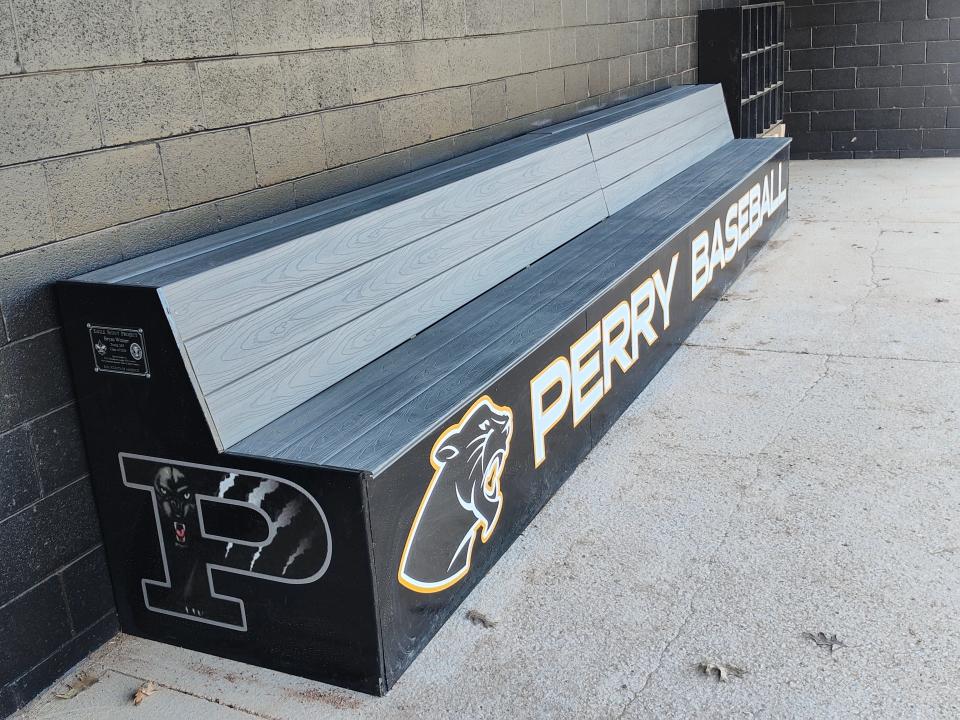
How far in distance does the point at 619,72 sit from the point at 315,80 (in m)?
2.91

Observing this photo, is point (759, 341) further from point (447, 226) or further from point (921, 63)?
point (921, 63)

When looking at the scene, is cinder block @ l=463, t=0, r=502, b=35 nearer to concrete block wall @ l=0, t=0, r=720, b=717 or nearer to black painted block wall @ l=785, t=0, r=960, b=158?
concrete block wall @ l=0, t=0, r=720, b=717

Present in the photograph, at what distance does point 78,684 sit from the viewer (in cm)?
212

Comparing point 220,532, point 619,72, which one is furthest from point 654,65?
point 220,532

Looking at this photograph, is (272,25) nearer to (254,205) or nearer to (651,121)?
(254,205)

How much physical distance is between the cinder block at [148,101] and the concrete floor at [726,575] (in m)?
1.20

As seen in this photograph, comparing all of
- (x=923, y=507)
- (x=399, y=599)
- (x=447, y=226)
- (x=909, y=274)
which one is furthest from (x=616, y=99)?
(x=399, y=599)

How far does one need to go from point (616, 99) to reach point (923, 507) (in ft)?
11.1

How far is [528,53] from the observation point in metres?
4.32

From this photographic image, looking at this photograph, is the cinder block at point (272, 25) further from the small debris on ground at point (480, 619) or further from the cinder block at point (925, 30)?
the cinder block at point (925, 30)

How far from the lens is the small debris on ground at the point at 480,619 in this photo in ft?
7.39

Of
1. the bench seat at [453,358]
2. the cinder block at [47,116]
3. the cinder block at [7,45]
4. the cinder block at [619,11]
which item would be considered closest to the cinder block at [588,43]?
the cinder block at [619,11]

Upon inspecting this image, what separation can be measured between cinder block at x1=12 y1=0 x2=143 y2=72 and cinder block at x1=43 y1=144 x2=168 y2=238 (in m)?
0.20

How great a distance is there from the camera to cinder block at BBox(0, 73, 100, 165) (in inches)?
77.7
